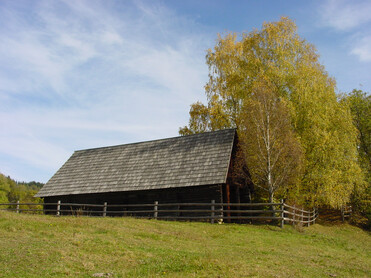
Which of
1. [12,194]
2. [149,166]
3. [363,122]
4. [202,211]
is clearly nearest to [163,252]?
[202,211]

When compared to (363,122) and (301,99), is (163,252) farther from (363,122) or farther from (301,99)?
(363,122)

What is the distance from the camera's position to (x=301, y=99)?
2508 cm

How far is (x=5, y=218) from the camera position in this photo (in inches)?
592

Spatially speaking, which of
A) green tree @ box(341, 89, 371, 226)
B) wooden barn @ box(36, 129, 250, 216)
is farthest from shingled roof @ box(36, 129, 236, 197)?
green tree @ box(341, 89, 371, 226)

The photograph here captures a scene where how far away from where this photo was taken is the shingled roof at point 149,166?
2253 centimetres

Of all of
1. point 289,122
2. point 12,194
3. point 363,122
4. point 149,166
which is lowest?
point 12,194

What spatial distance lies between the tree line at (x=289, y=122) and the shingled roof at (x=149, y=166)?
6.69ft

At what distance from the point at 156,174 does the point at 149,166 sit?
1491 mm

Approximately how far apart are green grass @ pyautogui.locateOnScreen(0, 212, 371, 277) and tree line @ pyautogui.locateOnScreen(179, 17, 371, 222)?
6.07m

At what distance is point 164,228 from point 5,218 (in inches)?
275

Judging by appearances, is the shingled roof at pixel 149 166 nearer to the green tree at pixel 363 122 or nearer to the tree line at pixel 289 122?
the tree line at pixel 289 122

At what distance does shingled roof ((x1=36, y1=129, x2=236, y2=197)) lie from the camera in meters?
22.5

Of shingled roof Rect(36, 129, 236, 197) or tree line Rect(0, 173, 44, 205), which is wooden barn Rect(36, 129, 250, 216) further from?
tree line Rect(0, 173, 44, 205)

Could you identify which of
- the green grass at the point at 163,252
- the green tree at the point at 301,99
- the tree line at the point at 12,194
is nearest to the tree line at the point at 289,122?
the green tree at the point at 301,99
